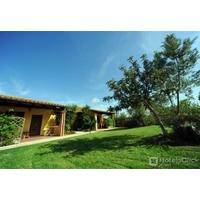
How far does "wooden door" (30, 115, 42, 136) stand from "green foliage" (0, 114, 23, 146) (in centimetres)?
441

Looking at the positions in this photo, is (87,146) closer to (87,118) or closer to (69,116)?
(69,116)

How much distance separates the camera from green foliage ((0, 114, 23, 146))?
391 inches

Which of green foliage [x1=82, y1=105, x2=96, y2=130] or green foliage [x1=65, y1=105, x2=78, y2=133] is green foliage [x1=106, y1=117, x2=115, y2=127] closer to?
green foliage [x1=82, y1=105, x2=96, y2=130]

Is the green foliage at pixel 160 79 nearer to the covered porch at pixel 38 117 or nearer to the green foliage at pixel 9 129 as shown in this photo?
the green foliage at pixel 9 129

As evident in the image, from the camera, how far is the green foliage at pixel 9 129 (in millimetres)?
9922

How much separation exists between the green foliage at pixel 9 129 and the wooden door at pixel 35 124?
4.41m

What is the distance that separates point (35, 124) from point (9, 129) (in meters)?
5.54

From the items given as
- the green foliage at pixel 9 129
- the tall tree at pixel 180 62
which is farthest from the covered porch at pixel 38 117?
the tall tree at pixel 180 62

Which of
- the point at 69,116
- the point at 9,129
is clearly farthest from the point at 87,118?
the point at 9,129

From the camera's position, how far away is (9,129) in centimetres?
1025
